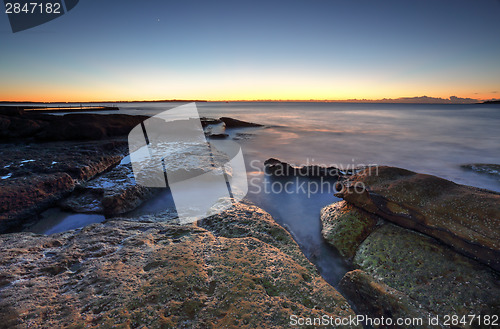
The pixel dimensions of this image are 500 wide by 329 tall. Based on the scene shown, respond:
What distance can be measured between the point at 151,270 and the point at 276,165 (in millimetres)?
5625

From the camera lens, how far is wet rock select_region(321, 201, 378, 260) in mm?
3387

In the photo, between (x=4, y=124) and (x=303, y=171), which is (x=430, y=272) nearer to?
(x=303, y=171)

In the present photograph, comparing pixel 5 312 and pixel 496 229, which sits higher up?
pixel 496 229

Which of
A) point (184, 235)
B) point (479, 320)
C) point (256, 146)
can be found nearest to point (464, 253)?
point (479, 320)

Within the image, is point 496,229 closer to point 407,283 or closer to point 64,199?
point 407,283

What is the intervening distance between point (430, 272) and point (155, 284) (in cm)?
316

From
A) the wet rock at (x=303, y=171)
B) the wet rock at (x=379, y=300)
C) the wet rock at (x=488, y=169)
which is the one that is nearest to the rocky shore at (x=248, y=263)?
the wet rock at (x=379, y=300)

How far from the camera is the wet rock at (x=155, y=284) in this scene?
5.54ft

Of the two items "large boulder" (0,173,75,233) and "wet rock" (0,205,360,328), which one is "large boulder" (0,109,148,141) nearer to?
"large boulder" (0,173,75,233)

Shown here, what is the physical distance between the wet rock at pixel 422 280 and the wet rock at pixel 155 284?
1.83ft

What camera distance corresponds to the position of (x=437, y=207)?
3012 mm

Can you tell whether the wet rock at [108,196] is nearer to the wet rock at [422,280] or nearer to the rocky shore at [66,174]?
the rocky shore at [66,174]

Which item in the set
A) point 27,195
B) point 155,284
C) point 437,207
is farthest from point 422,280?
→ point 27,195

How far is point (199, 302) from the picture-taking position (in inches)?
72.3
